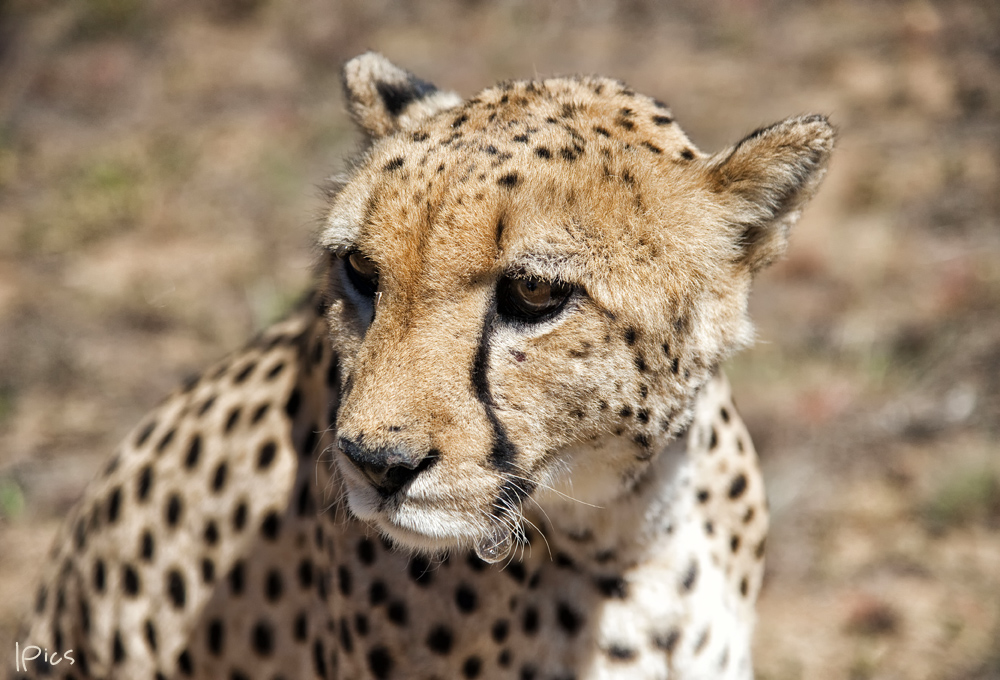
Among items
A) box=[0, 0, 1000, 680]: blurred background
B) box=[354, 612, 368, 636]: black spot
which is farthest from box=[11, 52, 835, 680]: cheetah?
box=[0, 0, 1000, 680]: blurred background

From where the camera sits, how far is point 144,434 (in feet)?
7.82

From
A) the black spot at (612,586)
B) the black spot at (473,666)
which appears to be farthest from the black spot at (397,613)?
the black spot at (612,586)

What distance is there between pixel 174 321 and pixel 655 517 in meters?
3.02

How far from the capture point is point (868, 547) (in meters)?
3.25

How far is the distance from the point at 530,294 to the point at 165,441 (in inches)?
45.9

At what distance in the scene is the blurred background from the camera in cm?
323

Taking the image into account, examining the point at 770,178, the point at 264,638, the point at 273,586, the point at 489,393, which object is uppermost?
the point at 770,178

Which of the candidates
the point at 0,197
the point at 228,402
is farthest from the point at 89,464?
the point at 0,197

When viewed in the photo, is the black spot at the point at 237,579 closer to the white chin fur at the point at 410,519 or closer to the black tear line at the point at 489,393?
the white chin fur at the point at 410,519

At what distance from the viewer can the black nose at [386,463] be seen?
4.53 feet

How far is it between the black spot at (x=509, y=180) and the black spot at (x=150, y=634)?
1298 mm


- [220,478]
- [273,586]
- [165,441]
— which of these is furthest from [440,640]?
[165,441]

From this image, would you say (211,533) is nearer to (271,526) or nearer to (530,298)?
(271,526)

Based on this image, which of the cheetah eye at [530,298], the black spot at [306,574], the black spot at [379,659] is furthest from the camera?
the black spot at [306,574]
